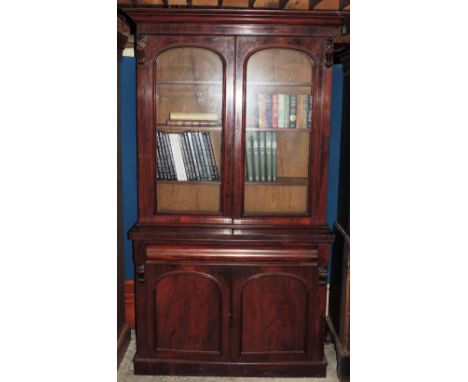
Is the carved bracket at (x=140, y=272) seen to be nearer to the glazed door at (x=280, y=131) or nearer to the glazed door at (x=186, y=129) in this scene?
the glazed door at (x=186, y=129)

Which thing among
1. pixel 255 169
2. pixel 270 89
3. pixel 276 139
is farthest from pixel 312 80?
pixel 255 169

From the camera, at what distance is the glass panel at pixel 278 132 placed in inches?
80.3

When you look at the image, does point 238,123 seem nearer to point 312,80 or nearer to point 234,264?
point 312,80

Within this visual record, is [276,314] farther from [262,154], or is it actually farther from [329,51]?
[329,51]

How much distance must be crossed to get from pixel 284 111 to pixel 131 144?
3.42 ft

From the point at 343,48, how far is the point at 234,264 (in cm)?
140

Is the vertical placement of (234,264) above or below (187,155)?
below

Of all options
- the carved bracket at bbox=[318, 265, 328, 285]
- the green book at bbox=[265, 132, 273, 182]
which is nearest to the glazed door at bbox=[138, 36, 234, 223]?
the green book at bbox=[265, 132, 273, 182]

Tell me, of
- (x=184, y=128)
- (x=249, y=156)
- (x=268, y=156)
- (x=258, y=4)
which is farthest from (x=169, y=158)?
(x=258, y=4)

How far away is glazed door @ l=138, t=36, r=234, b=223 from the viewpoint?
6.49 feet

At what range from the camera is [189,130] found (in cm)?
211

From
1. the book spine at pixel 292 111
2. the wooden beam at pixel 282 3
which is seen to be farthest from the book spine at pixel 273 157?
the wooden beam at pixel 282 3
